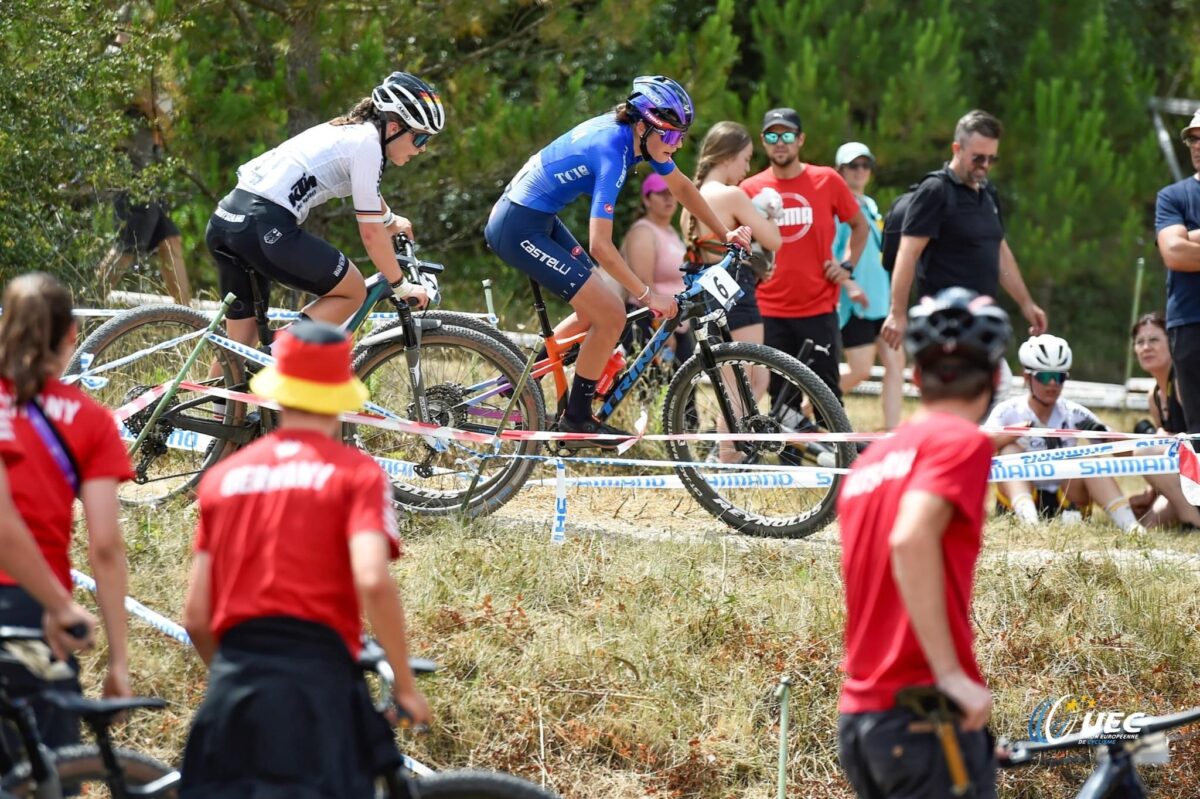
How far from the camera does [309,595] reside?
3.51 meters

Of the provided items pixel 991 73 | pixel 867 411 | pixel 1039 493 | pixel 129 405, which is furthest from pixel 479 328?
pixel 991 73

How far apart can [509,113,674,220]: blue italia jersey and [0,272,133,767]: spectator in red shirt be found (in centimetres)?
320

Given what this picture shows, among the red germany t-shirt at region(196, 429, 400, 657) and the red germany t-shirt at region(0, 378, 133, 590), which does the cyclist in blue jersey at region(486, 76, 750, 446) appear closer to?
the red germany t-shirt at region(0, 378, 133, 590)

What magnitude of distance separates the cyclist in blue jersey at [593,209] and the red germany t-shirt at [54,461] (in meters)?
3.17

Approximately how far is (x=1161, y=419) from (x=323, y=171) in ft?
16.4

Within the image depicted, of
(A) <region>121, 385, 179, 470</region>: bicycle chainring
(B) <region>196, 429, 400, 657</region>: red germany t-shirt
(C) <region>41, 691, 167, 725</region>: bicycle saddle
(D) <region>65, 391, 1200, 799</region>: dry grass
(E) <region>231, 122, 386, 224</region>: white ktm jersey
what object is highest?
(E) <region>231, 122, 386, 224</region>: white ktm jersey

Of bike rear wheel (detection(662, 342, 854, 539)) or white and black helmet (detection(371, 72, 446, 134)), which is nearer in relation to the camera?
white and black helmet (detection(371, 72, 446, 134))

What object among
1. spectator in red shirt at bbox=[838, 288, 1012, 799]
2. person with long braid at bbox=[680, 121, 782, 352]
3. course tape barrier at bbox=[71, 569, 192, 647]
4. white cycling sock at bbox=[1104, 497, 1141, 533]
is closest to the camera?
spectator in red shirt at bbox=[838, 288, 1012, 799]

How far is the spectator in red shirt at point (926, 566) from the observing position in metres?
3.44

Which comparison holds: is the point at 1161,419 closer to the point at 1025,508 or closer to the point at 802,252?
the point at 1025,508

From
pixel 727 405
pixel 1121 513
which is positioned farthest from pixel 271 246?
pixel 1121 513

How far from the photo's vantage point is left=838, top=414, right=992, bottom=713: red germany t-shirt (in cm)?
345

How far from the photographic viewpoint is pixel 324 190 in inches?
261

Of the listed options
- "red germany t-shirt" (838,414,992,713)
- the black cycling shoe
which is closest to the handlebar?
the black cycling shoe
